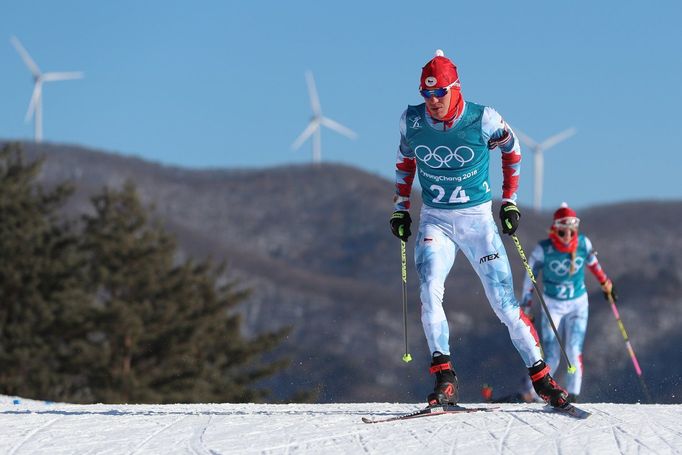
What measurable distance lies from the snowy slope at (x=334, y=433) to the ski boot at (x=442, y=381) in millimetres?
269

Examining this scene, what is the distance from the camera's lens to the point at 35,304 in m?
45.9

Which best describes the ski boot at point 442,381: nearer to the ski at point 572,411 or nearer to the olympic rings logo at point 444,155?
the ski at point 572,411

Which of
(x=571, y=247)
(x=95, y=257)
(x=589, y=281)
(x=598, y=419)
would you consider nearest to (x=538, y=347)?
(x=598, y=419)

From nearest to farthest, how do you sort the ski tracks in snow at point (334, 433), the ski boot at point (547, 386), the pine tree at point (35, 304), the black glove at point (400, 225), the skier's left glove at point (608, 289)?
1. the ski tracks in snow at point (334, 433)
2. the ski boot at point (547, 386)
3. the black glove at point (400, 225)
4. the skier's left glove at point (608, 289)
5. the pine tree at point (35, 304)

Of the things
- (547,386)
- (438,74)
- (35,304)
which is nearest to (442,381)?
(547,386)

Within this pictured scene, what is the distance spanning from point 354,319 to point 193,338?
14392 centimetres

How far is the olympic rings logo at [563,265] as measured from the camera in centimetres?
1538

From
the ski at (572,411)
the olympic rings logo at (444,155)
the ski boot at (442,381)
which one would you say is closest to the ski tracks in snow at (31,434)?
the ski boot at (442,381)

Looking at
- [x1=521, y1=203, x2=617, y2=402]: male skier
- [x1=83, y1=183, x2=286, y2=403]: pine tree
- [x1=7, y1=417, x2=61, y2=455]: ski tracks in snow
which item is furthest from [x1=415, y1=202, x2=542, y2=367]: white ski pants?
[x1=83, y1=183, x2=286, y2=403]: pine tree

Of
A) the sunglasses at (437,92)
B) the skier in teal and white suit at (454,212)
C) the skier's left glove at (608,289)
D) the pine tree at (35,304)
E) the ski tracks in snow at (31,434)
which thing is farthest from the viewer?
the pine tree at (35,304)

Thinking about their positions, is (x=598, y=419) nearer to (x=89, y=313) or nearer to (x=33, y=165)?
(x=89, y=313)

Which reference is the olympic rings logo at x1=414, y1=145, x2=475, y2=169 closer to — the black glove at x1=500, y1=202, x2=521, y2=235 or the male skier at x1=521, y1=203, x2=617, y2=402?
the black glove at x1=500, y1=202, x2=521, y2=235

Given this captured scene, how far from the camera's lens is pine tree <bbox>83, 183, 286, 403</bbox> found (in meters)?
45.7

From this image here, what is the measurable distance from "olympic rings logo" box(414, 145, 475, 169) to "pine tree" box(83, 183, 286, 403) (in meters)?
35.6
